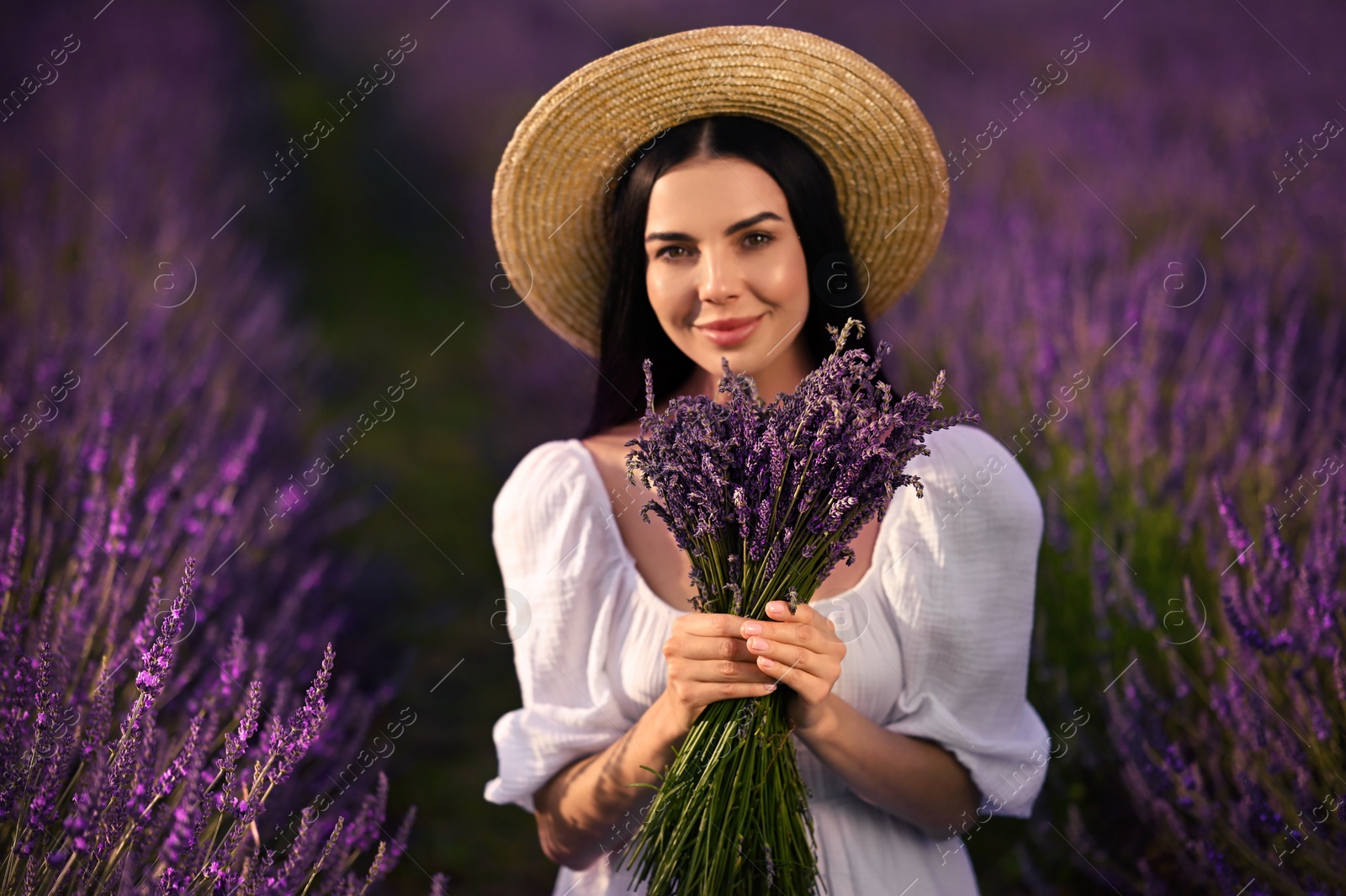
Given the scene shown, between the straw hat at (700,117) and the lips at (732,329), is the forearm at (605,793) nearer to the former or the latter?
the lips at (732,329)

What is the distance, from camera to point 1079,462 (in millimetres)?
2100

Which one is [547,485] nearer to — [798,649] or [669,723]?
[669,723]

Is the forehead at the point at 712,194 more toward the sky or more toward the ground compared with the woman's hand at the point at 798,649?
more toward the sky

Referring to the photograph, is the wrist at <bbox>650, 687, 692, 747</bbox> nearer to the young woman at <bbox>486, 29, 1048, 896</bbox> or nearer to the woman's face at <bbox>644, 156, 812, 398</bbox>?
the young woman at <bbox>486, 29, 1048, 896</bbox>

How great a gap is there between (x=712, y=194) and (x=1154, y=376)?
127 centimetres

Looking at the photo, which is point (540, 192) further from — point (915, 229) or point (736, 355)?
point (915, 229)

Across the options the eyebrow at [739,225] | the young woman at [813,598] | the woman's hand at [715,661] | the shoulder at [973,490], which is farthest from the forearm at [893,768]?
the eyebrow at [739,225]

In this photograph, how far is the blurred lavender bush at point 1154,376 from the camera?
4.99 feet

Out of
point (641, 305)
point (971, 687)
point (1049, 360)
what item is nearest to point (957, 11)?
point (1049, 360)

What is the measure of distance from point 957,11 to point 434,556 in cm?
247

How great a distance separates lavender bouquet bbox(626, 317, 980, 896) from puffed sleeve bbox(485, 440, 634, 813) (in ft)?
0.86

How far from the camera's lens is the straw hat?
56.6 inches

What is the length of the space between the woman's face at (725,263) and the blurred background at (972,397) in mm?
604

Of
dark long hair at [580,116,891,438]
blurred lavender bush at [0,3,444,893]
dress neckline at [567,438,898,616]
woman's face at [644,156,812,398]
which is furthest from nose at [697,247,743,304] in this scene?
blurred lavender bush at [0,3,444,893]
